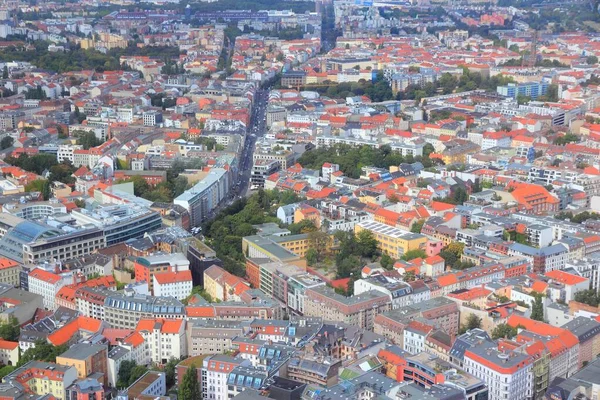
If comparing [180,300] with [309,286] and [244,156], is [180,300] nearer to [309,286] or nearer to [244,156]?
[309,286]

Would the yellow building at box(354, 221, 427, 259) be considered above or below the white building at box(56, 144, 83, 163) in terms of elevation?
below

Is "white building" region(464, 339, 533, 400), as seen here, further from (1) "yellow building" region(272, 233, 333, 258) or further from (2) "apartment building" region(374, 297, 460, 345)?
(1) "yellow building" region(272, 233, 333, 258)

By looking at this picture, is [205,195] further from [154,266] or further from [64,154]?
[64,154]

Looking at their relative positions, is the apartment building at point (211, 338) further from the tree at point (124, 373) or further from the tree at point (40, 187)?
the tree at point (40, 187)

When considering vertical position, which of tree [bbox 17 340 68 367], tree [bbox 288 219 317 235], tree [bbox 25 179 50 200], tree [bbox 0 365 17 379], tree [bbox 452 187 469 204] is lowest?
tree [bbox 0 365 17 379]

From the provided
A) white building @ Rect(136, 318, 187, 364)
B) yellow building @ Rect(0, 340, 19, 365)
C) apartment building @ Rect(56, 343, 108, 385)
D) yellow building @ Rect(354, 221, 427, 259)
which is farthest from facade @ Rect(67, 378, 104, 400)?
yellow building @ Rect(354, 221, 427, 259)

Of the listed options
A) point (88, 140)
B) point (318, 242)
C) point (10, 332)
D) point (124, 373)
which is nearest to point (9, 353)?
point (10, 332)
